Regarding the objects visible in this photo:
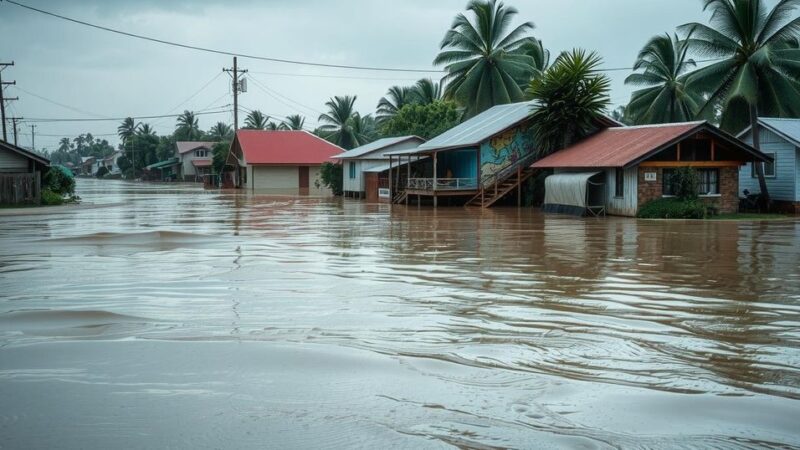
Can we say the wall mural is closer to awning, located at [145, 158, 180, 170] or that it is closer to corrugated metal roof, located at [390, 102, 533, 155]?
corrugated metal roof, located at [390, 102, 533, 155]

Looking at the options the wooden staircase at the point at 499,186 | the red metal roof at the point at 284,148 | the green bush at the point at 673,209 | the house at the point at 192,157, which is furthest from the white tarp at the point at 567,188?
the house at the point at 192,157

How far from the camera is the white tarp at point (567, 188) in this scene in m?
32.2

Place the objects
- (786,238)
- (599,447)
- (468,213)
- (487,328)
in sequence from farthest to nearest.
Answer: (468,213), (786,238), (487,328), (599,447)

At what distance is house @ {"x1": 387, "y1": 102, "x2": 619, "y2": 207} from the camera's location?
3897cm

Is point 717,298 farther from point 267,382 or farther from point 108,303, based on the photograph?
point 108,303

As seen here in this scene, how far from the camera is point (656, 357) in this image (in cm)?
815

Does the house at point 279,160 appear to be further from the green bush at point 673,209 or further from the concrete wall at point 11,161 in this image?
the green bush at point 673,209

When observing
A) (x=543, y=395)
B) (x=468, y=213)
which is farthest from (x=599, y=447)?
(x=468, y=213)

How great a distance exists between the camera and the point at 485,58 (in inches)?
1912

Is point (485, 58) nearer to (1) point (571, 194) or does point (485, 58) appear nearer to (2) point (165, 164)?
(1) point (571, 194)

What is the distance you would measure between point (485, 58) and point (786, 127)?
19.6 m

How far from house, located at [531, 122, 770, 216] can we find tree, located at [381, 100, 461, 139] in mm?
22070

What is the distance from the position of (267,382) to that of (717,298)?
23.1 feet

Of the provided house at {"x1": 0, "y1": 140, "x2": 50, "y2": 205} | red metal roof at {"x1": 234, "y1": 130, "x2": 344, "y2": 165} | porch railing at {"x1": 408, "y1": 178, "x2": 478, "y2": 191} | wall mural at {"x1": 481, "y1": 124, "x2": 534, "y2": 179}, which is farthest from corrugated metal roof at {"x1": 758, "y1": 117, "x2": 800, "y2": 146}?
red metal roof at {"x1": 234, "y1": 130, "x2": 344, "y2": 165}
